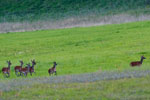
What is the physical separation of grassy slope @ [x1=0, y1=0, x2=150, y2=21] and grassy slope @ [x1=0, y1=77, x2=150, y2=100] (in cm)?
4813

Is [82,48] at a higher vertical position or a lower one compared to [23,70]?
higher

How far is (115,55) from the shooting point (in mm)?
30125

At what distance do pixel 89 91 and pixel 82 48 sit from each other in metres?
18.3

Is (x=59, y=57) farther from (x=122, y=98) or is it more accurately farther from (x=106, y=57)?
(x=122, y=98)

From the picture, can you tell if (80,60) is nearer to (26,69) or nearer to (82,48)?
(26,69)

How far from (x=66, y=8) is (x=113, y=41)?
41231mm

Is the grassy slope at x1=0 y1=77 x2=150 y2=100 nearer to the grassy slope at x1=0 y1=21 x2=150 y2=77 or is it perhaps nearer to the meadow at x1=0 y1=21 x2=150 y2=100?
the meadow at x1=0 y1=21 x2=150 y2=100

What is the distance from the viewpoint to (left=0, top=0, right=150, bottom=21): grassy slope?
69562 millimetres

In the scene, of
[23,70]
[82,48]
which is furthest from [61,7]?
[23,70]

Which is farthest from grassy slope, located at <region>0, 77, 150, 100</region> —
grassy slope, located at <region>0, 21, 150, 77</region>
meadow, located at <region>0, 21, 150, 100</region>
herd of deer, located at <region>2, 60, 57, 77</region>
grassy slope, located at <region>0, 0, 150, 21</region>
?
grassy slope, located at <region>0, 0, 150, 21</region>

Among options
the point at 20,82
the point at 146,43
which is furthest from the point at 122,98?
the point at 146,43

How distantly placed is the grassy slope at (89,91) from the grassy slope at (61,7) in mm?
48134

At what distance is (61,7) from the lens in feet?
255

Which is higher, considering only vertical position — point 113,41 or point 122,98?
point 113,41
